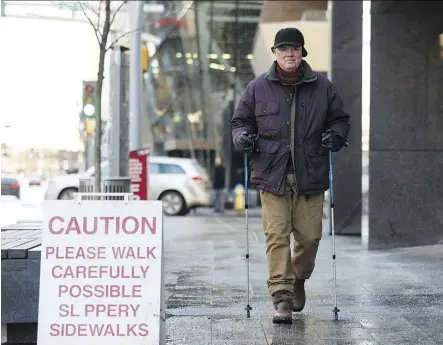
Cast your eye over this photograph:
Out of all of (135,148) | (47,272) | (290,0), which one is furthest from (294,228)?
(290,0)

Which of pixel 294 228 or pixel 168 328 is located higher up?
pixel 294 228

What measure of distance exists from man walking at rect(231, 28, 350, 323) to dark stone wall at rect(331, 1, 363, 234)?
7.35 metres

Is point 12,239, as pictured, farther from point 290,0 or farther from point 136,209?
point 290,0

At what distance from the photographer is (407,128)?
10367mm

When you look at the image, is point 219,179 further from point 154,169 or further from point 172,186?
point 154,169

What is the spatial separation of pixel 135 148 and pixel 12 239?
8782 millimetres

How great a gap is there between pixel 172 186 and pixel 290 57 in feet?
53.7

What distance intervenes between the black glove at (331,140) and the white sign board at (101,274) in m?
1.76

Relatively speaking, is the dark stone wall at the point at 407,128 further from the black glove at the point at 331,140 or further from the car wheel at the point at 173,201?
the car wheel at the point at 173,201

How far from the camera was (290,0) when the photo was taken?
21.7 metres

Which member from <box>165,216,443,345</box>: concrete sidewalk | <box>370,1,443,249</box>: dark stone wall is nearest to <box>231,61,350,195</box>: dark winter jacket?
<box>165,216,443,345</box>: concrete sidewalk

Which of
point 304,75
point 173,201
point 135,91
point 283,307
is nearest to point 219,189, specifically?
point 173,201

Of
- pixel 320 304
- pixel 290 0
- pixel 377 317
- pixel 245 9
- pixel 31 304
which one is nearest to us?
pixel 31 304

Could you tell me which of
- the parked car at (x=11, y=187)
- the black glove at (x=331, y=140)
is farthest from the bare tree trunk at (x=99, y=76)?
the parked car at (x=11, y=187)
